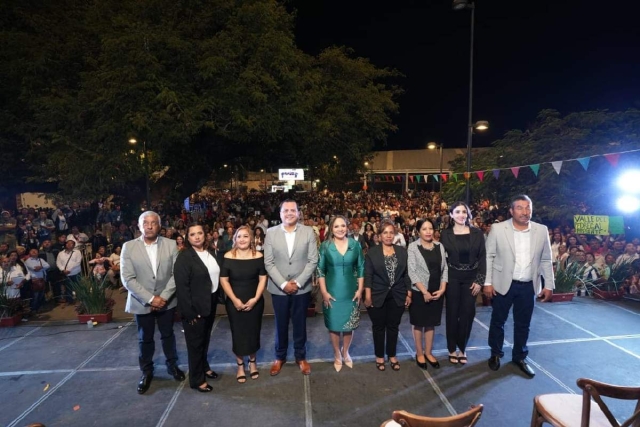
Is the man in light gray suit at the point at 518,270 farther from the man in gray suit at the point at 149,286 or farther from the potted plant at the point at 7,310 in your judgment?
the potted plant at the point at 7,310

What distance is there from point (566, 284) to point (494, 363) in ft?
11.2

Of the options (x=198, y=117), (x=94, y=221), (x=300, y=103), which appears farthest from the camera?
(x=94, y=221)

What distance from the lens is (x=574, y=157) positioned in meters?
12.1

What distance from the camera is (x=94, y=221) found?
16.9m

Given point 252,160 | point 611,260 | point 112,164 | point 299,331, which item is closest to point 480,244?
point 299,331

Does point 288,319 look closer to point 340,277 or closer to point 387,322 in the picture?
point 340,277

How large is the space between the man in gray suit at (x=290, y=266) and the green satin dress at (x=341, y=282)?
162mm

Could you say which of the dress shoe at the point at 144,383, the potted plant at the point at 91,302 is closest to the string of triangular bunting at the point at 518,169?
the dress shoe at the point at 144,383

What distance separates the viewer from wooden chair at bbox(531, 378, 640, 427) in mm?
2057

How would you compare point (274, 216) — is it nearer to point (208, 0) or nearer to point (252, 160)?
point (252, 160)

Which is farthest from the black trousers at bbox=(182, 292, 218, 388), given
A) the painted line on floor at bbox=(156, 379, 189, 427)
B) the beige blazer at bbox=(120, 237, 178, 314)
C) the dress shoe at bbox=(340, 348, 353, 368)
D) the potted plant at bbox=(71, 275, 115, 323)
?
the potted plant at bbox=(71, 275, 115, 323)

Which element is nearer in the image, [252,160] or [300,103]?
[300,103]

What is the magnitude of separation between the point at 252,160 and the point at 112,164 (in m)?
7.19

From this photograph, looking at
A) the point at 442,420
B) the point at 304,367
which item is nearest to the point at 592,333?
the point at 304,367
